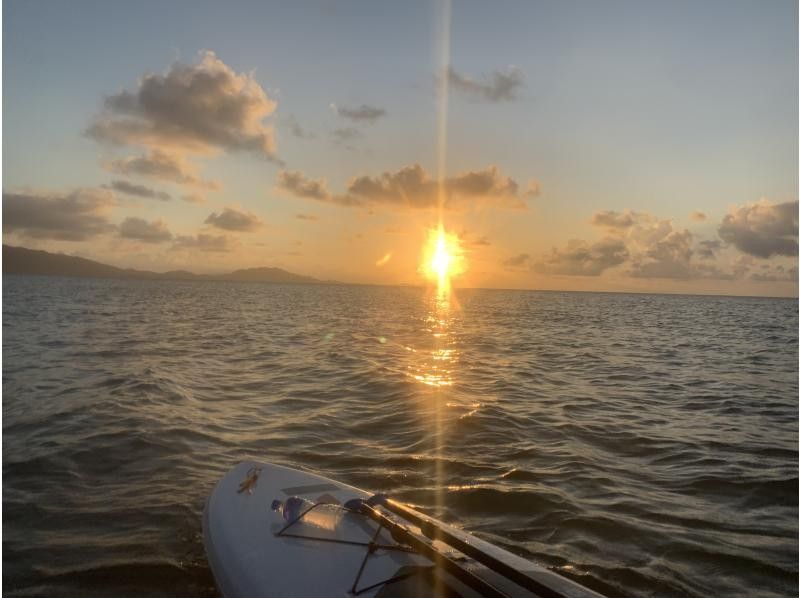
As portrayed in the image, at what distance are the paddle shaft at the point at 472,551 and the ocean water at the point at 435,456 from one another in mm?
1365

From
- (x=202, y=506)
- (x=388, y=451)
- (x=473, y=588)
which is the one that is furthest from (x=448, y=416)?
(x=473, y=588)

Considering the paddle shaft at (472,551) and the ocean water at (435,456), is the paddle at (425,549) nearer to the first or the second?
the paddle shaft at (472,551)

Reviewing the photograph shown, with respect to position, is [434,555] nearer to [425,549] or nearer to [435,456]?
[425,549]

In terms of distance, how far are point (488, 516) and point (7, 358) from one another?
18961mm

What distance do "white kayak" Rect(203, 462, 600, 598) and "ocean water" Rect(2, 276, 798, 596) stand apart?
1.65 feet

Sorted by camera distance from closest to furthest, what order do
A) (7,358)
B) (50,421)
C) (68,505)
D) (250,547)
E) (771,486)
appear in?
(250,547) → (68,505) → (771,486) → (50,421) → (7,358)

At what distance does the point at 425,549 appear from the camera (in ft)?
14.6

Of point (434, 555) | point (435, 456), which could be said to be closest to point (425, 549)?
point (434, 555)

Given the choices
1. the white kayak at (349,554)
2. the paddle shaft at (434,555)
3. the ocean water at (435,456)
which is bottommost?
the ocean water at (435,456)

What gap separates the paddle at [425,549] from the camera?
150 inches

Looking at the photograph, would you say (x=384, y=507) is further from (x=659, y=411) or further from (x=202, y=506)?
(x=659, y=411)

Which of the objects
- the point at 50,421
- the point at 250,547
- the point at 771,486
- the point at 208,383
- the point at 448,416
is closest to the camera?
the point at 250,547

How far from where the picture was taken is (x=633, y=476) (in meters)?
7.98

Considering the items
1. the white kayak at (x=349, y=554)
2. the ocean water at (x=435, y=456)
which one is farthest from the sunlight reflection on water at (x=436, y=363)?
the white kayak at (x=349, y=554)
